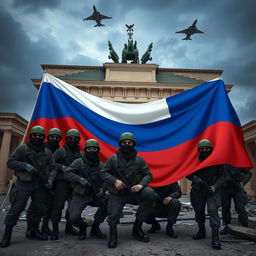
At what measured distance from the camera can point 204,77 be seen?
23719 millimetres

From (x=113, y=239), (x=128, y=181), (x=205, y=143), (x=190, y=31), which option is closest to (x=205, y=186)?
(x=205, y=143)

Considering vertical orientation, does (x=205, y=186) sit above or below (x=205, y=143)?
below

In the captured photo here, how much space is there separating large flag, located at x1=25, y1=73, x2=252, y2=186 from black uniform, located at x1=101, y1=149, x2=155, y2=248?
63 cm

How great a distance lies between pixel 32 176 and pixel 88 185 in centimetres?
101

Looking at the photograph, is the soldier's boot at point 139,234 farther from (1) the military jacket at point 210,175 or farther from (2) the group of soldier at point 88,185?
(1) the military jacket at point 210,175

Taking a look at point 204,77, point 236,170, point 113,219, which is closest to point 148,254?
point 113,219

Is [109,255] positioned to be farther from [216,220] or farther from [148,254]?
[216,220]

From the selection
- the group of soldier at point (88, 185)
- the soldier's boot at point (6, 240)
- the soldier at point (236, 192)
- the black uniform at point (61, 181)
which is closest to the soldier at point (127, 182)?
the group of soldier at point (88, 185)

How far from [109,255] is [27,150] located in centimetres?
234

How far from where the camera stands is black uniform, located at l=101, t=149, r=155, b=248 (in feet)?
12.9

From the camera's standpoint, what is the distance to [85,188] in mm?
4148

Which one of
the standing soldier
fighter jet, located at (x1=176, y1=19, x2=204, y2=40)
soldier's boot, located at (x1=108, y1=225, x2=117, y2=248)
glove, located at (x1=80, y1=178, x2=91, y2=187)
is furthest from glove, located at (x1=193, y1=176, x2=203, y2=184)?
fighter jet, located at (x1=176, y1=19, x2=204, y2=40)

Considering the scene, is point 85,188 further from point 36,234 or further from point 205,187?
point 205,187

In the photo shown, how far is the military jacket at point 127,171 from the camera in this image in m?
4.00
